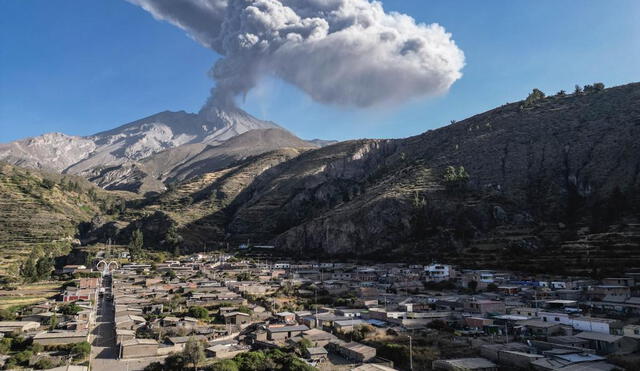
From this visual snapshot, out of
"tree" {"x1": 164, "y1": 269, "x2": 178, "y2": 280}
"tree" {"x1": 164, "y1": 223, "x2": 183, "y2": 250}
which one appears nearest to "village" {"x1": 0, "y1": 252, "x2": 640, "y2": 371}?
"tree" {"x1": 164, "y1": 269, "x2": 178, "y2": 280}

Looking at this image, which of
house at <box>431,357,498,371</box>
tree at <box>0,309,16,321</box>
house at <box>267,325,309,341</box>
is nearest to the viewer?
house at <box>431,357,498,371</box>

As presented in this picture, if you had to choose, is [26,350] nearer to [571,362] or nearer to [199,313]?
[199,313]

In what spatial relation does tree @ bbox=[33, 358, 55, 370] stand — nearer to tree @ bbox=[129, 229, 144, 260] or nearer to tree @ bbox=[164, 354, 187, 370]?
tree @ bbox=[164, 354, 187, 370]

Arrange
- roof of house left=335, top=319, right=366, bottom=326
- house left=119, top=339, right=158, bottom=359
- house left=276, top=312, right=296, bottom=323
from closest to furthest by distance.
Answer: house left=119, top=339, right=158, bottom=359
roof of house left=335, top=319, right=366, bottom=326
house left=276, top=312, right=296, bottom=323

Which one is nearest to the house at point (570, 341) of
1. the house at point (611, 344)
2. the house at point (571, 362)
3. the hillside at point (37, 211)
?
the house at point (611, 344)

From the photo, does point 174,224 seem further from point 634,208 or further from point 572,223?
point 634,208

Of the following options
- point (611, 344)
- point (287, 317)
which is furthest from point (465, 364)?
point (287, 317)
